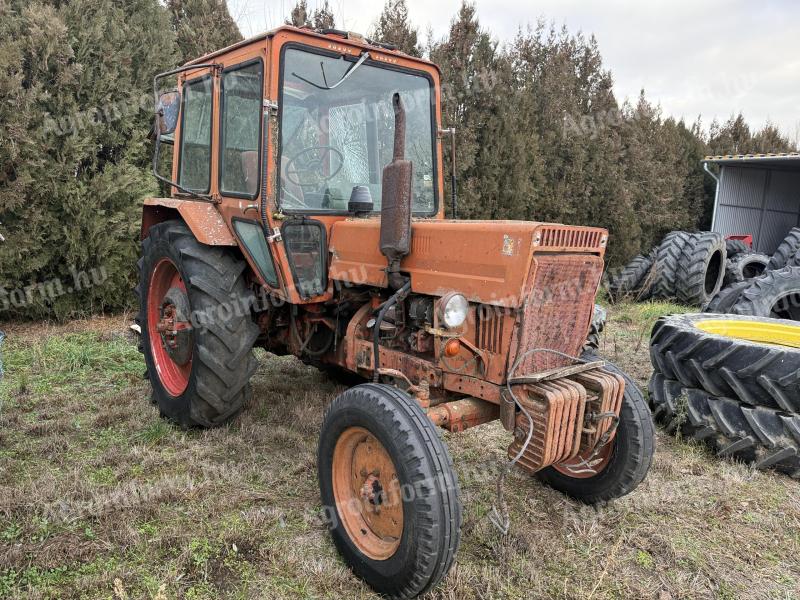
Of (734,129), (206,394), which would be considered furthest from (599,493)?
(734,129)

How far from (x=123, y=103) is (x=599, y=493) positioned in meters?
6.05

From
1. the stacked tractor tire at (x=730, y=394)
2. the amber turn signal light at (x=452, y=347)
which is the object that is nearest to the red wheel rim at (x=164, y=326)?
the amber turn signal light at (x=452, y=347)

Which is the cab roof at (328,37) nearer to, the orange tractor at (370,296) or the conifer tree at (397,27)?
the orange tractor at (370,296)

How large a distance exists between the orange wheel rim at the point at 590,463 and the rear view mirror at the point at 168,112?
110 inches

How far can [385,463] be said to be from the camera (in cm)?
241

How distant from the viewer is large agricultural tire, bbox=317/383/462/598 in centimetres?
212

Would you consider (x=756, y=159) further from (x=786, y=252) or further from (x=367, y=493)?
(x=367, y=493)

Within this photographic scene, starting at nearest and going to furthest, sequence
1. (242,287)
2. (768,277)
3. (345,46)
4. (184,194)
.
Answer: (345,46) → (242,287) → (184,194) → (768,277)

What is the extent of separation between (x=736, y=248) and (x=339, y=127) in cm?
919

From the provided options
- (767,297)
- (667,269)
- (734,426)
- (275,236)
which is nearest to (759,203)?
(667,269)

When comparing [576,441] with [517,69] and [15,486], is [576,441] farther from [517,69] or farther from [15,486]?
[517,69]

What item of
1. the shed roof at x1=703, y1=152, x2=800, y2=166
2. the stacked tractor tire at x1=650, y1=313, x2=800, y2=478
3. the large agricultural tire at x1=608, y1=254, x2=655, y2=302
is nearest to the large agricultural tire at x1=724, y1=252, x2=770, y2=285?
the large agricultural tire at x1=608, y1=254, x2=655, y2=302

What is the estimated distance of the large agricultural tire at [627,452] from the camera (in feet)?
9.02

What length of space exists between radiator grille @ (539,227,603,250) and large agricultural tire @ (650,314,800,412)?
1.43 metres
